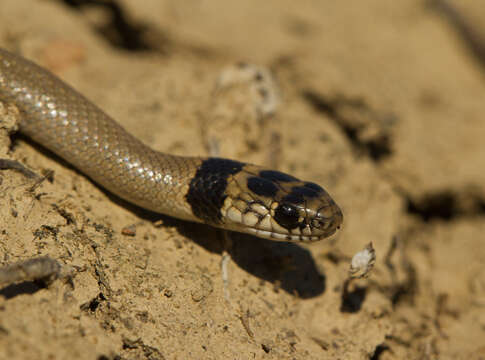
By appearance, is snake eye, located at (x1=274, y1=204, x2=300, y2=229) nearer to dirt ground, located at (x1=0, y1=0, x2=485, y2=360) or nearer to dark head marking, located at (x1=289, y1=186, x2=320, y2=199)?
dark head marking, located at (x1=289, y1=186, x2=320, y2=199)

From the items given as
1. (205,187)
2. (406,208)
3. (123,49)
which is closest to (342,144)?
(406,208)

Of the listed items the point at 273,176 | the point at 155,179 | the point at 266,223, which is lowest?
the point at 155,179

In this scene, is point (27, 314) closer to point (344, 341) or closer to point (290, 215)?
point (290, 215)

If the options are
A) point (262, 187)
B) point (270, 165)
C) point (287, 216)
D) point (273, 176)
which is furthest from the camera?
point (270, 165)

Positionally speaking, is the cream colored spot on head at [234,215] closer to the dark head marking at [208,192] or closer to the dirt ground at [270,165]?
the dark head marking at [208,192]

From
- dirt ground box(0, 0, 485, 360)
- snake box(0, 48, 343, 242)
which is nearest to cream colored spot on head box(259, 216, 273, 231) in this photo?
snake box(0, 48, 343, 242)

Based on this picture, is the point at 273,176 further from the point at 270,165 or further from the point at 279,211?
the point at 270,165

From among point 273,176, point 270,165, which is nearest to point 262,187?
point 273,176
